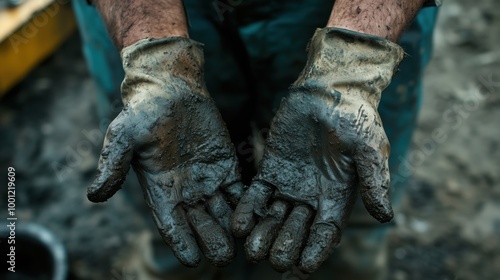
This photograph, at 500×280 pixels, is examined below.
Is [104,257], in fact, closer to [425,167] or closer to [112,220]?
[112,220]

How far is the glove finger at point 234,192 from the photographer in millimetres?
1498

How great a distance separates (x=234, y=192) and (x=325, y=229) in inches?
10.2

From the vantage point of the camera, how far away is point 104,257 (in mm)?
2438

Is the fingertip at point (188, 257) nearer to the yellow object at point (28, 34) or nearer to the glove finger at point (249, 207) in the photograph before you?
the glove finger at point (249, 207)

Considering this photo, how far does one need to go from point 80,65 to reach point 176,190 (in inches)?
79.3

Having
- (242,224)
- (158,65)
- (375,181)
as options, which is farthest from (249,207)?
(158,65)

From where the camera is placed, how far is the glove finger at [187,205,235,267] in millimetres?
1401

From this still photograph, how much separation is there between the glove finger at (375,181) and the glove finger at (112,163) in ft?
1.71

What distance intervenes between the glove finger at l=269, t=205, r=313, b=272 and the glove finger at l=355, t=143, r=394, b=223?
0.17 meters

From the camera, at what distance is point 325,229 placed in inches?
53.5

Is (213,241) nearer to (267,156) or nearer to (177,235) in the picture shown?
(177,235)

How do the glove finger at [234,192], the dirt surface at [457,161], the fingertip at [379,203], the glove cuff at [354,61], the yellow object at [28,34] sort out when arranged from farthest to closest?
the yellow object at [28,34] → the dirt surface at [457,161] → the glove finger at [234,192] → the glove cuff at [354,61] → the fingertip at [379,203]

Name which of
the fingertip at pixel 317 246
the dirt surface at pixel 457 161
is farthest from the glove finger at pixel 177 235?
the dirt surface at pixel 457 161

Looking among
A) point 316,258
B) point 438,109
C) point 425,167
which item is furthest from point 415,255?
point 316,258
